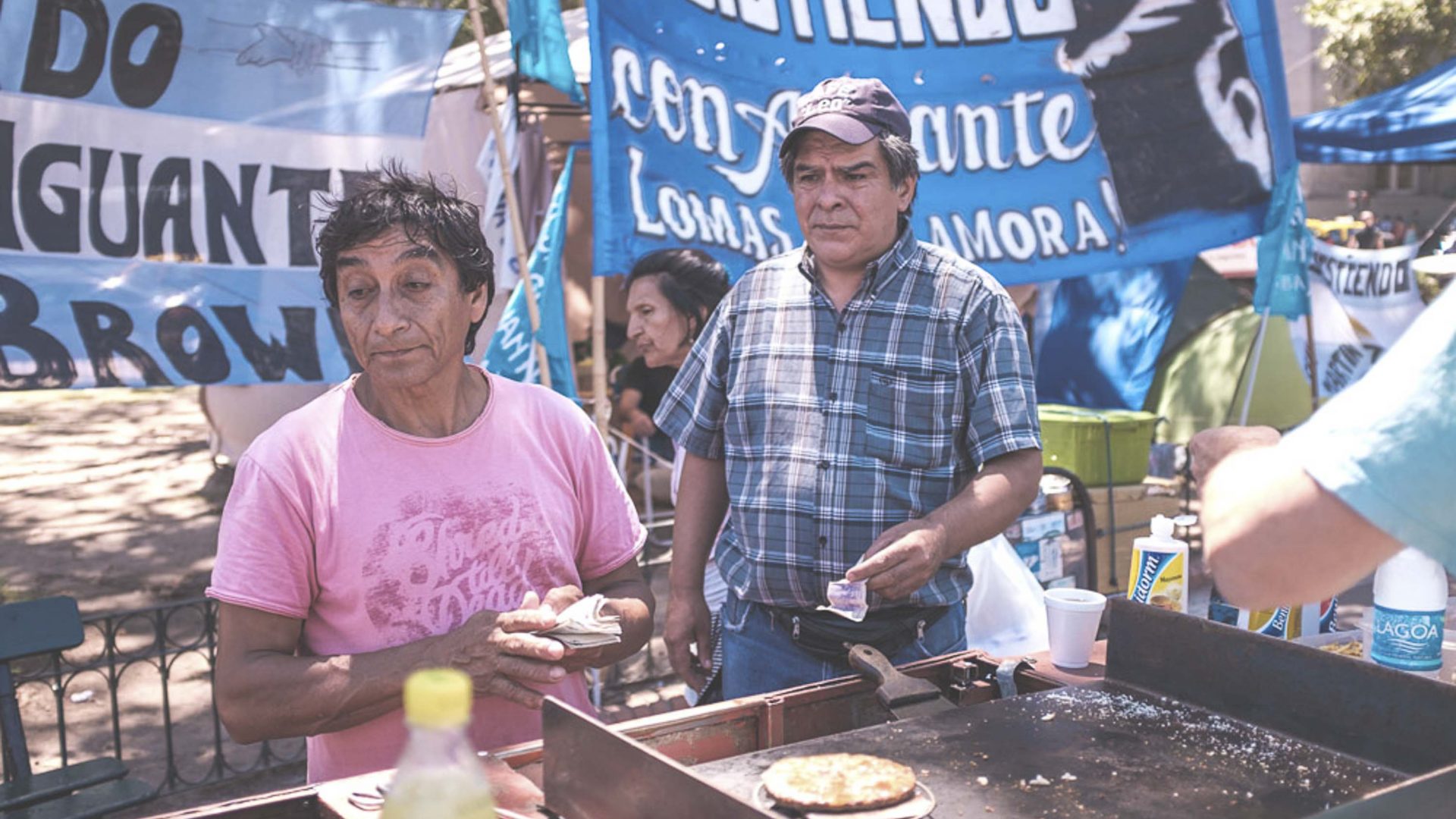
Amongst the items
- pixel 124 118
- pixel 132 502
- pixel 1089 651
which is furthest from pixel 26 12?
pixel 132 502

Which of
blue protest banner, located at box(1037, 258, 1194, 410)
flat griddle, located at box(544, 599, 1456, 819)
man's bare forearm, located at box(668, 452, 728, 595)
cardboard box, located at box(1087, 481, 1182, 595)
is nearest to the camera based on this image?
flat griddle, located at box(544, 599, 1456, 819)

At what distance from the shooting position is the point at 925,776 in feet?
5.73

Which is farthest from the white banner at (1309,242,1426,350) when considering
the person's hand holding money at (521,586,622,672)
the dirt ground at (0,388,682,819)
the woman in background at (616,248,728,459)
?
the person's hand holding money at (521,586,622,672)

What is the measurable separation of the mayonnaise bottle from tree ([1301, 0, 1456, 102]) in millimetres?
11548

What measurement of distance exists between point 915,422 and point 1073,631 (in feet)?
1.74

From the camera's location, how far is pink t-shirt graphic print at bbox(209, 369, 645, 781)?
1.94m

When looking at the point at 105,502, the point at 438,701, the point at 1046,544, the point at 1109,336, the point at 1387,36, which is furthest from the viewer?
the point at 1387,36

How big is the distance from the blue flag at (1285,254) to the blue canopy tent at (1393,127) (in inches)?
105

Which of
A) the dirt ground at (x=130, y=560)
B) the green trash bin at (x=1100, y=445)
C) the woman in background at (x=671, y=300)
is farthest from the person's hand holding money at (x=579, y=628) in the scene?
the green trash bin at (x=1100, y=445)

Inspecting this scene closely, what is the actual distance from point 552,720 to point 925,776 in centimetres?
54

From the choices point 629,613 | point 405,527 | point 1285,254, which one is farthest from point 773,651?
point 1285,254

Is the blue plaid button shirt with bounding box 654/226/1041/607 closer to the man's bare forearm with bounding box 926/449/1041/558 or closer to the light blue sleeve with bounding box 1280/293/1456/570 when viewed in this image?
the man's bare forearm with bounding box 926/449/1041/558

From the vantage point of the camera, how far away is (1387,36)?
475 inches

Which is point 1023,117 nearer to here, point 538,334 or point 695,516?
point 538,334
